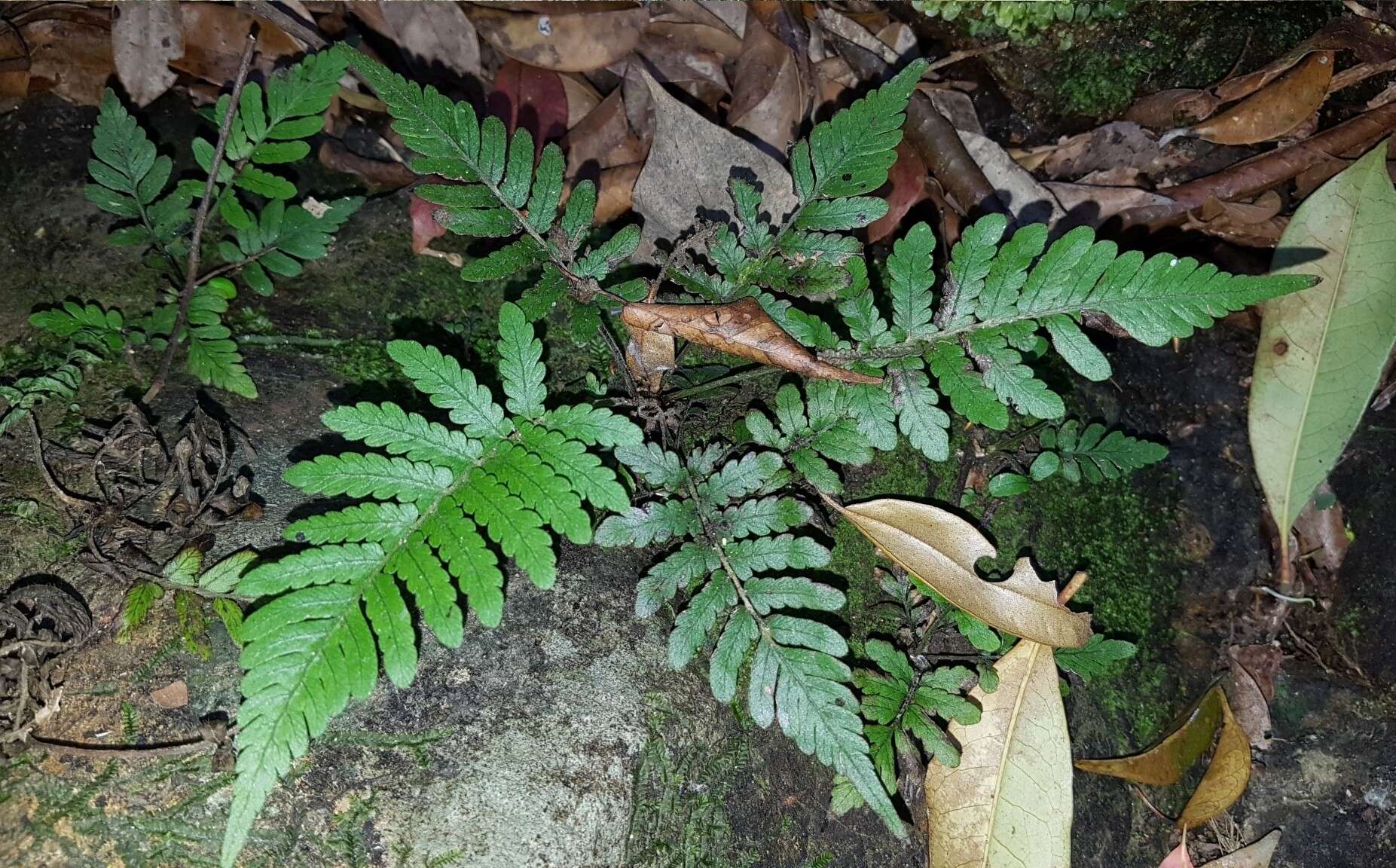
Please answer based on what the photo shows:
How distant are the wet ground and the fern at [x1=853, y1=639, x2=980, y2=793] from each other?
0.69ft

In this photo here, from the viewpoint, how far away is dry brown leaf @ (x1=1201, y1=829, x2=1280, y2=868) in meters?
2.86

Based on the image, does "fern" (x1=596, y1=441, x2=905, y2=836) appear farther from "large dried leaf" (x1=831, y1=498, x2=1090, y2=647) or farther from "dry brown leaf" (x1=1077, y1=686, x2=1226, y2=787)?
"dry brown leaf" (x1=1077, y1=686, x2=1226, y2=787)

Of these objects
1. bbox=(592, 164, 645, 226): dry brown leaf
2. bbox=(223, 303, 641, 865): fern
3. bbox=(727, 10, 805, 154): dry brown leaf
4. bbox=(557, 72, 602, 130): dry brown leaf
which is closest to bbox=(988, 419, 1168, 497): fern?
bbox=(727, 10, 805, 154): dry brown leaf

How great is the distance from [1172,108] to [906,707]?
2.54m

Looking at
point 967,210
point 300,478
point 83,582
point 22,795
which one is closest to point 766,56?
point 967,210

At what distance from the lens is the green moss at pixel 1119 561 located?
285 centimetres

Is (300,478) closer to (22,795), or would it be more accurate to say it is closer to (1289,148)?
(22,795)

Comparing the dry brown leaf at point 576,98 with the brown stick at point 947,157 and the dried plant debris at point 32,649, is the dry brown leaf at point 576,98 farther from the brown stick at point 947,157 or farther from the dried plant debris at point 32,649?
the dried plant debris at point 32,649

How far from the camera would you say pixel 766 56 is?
3379mm

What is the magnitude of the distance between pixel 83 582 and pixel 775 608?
169 centimetres

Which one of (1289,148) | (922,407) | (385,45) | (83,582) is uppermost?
(1289,148)

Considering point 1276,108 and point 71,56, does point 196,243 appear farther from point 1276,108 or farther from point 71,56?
point 1276,108

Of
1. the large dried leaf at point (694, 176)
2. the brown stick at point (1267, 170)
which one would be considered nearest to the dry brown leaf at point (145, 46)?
the large dried leaf at point (694, 176)

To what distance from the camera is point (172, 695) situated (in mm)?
2137
